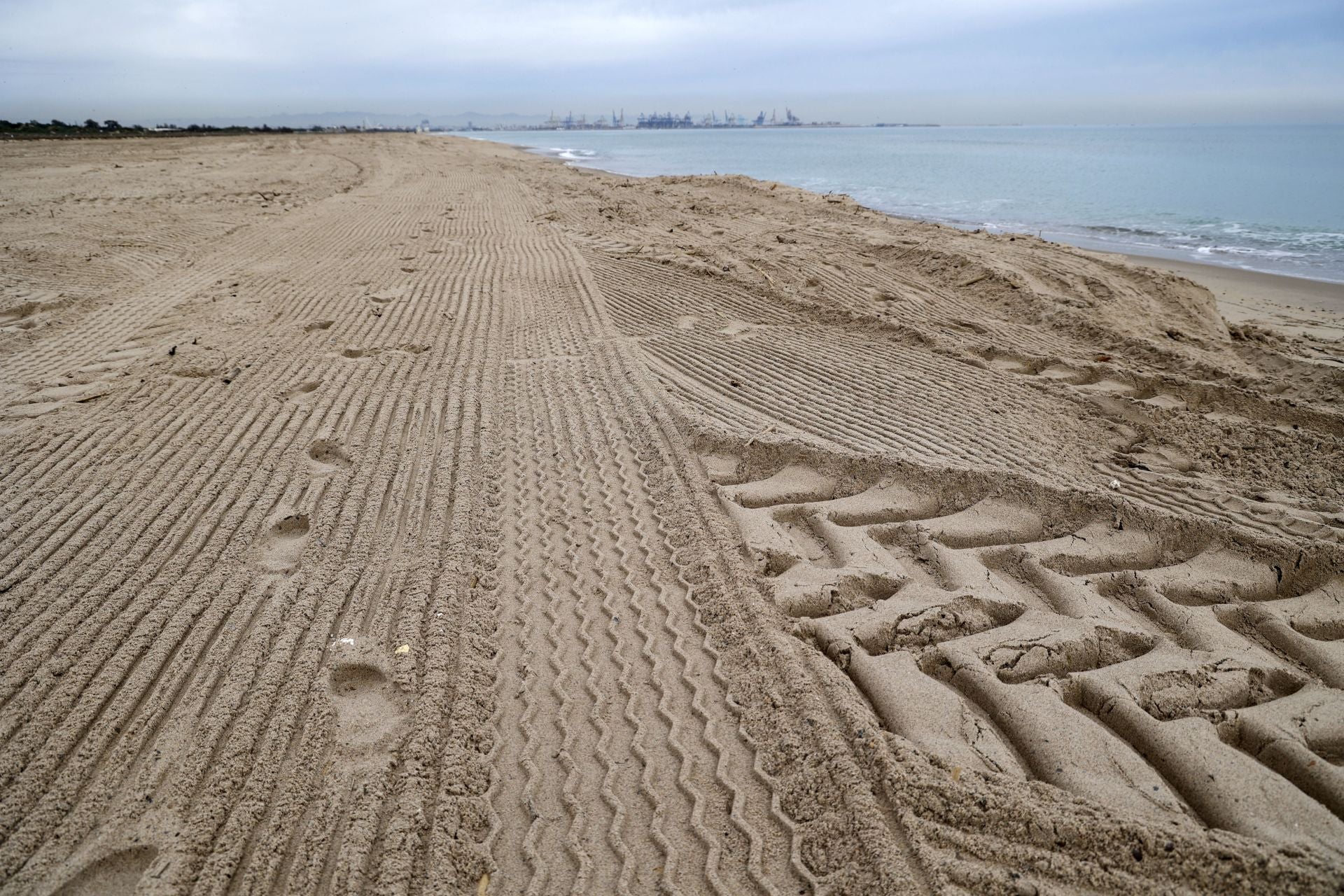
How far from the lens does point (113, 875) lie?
2084 millimetres

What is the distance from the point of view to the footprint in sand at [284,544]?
3.46m

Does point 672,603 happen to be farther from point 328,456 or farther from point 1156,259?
point 1156,259

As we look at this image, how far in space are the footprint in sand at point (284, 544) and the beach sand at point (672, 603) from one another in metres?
0.04

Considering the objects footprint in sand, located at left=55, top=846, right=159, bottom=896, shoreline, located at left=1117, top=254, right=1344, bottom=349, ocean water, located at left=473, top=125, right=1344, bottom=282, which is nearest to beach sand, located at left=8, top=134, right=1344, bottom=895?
footprint in sand, located at left=55, top=846, right=159, bottom=896

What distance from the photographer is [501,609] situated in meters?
3.18

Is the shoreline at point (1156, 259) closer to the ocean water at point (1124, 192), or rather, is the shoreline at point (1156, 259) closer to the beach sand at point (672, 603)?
the ocean water at point (1124, 192)

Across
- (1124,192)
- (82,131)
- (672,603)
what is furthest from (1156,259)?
(82,131)

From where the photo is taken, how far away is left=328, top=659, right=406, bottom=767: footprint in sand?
8.11ft

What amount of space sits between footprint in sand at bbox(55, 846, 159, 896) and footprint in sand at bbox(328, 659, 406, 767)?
1.98 feet

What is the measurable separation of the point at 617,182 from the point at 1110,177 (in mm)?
19449

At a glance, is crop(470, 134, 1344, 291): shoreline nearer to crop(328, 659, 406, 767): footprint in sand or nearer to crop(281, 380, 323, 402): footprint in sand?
crop(281, 380, 323, 402): footprint in sand

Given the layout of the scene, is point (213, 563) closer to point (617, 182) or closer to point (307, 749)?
point (307, 749)

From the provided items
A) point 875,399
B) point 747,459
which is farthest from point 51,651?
point 875,399

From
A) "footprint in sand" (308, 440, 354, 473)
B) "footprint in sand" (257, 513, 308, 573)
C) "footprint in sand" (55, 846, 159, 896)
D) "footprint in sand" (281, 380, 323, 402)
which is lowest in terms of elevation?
"footprint in sand" (55, 846, 159, 896)
